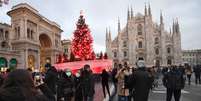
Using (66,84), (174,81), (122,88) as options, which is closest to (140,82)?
(122,88)

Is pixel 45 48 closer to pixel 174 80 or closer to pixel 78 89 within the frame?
pixel 78 89

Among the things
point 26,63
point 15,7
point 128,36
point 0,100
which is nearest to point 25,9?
point 15,7

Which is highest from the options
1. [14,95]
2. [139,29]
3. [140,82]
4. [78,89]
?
[139,29]

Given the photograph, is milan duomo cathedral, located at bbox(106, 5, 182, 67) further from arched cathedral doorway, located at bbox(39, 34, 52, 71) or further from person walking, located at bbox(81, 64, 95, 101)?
person walking, located at bbox(81, 64, 95, 101)

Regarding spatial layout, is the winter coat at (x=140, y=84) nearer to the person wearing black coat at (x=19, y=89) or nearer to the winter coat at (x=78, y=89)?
the winter coat at (x=78, y=89)

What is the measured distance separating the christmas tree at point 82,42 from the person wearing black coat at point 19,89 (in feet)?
136

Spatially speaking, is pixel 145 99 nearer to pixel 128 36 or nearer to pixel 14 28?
pixel 14 28

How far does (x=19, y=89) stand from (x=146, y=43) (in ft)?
303

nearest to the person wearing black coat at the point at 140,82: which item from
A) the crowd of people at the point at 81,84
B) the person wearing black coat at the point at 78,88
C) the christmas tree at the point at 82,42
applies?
the crowd of people at the point at 81,84

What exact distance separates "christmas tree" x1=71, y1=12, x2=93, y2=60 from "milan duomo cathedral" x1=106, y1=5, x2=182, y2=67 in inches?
1853

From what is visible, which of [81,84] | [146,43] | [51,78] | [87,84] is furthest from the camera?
[146,43]

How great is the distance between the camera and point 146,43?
312 ft

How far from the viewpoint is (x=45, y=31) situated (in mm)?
68000

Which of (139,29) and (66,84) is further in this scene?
(139,29)
